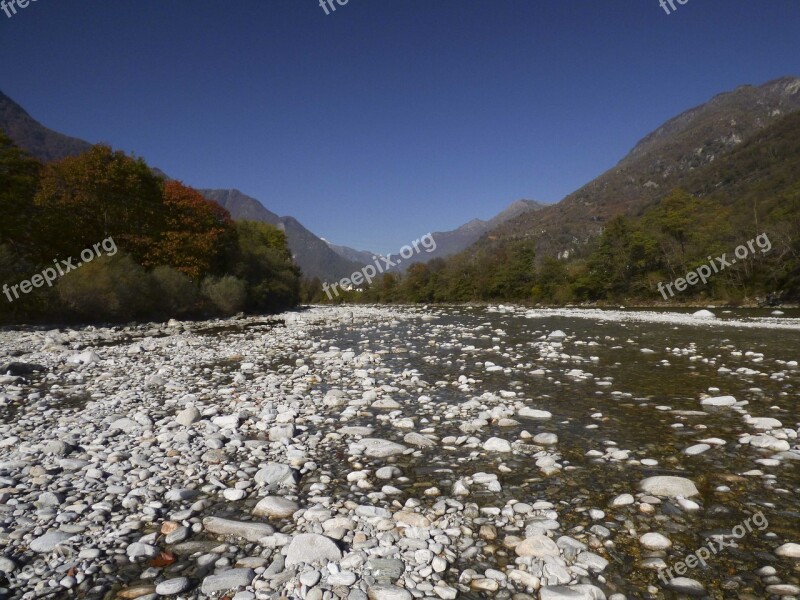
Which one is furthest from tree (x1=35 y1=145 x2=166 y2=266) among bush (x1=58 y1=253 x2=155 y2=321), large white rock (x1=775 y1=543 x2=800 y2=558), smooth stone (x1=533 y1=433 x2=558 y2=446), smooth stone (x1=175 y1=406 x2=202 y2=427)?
large white rock (x1=775 y1=543 x2=800 y2=558)

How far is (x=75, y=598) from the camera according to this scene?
226 centimetres

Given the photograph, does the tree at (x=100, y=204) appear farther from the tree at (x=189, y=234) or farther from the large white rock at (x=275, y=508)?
the large white rock at (x=275, y=508)

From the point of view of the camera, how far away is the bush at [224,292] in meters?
31.5

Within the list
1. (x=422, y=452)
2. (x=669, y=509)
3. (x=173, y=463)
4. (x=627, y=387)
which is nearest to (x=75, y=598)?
(x=173, y=463)

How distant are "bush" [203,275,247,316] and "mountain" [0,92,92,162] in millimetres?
184299

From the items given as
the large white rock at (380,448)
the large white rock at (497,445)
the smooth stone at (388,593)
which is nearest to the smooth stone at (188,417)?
the large white rock at (380,448)

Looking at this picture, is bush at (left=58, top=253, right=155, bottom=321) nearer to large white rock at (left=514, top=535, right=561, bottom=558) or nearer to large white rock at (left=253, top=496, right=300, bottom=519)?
large white rock at (left=253, top=496, right=300, bottom=519)

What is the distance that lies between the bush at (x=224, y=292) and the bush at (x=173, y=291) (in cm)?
186

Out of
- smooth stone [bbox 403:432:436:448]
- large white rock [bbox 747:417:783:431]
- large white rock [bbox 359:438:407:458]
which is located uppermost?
large white rock [bbox 359:438:407:458]

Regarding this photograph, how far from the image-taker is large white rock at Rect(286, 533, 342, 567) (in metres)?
2.56

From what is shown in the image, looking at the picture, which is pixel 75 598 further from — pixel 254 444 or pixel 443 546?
pixel 254 444

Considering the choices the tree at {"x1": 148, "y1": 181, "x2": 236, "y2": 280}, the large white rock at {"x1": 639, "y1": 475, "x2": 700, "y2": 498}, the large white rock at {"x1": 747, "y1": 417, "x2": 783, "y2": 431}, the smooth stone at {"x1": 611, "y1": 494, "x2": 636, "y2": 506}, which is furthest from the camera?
the tree at {"x1": 148, "y1": 181, "x2": 236, "y2": 280}

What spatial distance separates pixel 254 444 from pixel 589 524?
132 inches

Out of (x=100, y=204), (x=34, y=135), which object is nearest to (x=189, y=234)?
(x=100, y=204)
